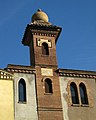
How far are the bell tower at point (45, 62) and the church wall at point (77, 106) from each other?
1.53 feet

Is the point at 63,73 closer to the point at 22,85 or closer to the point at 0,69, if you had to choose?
the point at 22,85

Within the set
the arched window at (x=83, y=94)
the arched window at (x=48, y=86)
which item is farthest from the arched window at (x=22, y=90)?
the arched window at (x=83, y=94)

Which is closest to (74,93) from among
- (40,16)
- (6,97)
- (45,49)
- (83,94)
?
(83,94)

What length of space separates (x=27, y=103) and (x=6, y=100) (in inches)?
66.6

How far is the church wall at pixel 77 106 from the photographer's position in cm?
2591

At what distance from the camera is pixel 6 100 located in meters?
24.7

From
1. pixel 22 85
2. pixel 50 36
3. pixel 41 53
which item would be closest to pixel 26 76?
pixel 22 85

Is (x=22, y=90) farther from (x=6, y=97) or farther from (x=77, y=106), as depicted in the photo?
(x=77, y=106)

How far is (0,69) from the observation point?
25.6 meters

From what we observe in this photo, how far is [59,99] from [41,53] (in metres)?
4.54

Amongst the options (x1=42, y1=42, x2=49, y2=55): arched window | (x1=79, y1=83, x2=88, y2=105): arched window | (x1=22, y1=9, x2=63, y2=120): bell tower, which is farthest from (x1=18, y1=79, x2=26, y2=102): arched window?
(x1=79, y1=83, x2=88, y2=105): arched window

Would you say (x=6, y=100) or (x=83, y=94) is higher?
(x=83, y=94)

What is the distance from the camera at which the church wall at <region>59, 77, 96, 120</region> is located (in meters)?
25.9

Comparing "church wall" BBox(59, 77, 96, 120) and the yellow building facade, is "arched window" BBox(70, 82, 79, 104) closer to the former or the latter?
"church wall" BBox(59, 77, 96, 120)
